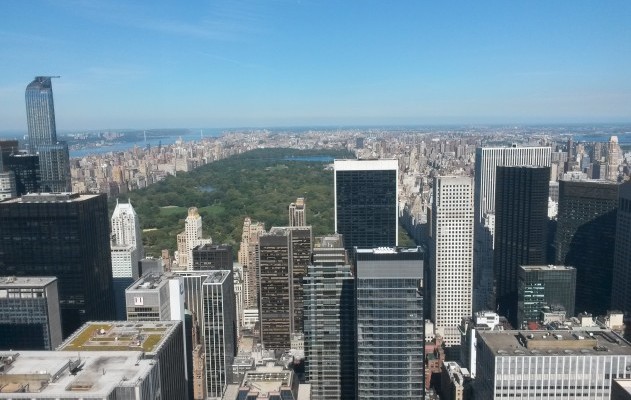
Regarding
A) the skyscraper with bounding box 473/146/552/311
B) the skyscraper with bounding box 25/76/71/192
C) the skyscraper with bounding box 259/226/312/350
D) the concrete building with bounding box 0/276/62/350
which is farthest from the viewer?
the skyscraper with bounding box 25/76/71/192

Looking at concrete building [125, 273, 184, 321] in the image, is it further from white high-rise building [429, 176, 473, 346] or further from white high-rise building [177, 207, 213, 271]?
white high-rise building [177, 207, 213, 271]

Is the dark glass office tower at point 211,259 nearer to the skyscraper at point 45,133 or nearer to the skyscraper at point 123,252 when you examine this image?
the skyscraper at point 123,252

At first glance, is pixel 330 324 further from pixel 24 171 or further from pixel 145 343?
pixel 24 171

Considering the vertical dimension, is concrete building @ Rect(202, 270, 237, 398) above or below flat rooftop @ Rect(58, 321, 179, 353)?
below

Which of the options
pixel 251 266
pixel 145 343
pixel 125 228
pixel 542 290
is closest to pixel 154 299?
pixel 145 343

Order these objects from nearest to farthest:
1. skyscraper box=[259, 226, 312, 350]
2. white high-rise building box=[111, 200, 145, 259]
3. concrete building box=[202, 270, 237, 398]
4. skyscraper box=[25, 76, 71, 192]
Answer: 1. concrete building box=[202, 270, 237, 398]
2. skyscraper box=[259, 226, 312, 350]
3. white high-rise building box=[111, 200, 145, 259]
4. skyscraper box=[25, 76, 71, 192]

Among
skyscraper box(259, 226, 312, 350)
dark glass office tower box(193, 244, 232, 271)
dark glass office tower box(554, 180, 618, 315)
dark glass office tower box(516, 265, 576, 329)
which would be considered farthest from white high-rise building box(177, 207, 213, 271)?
dark glass office tower box(554, 180, 618, 315)

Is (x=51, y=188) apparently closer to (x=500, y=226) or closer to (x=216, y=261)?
(x=216, y=261)
